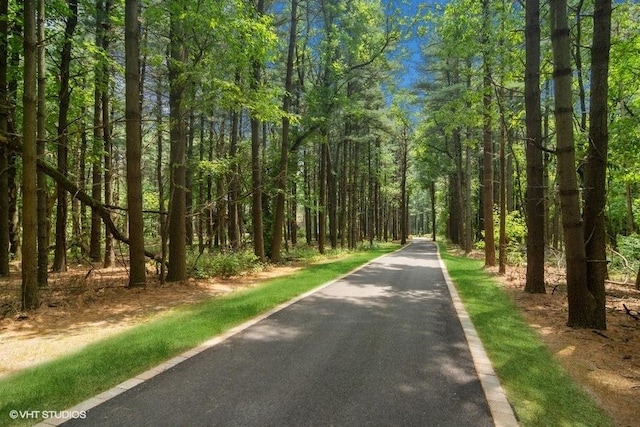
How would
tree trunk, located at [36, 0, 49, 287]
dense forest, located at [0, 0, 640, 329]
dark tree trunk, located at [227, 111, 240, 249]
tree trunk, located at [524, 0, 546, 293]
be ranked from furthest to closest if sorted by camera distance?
dark tree trunk, located at [227, 111, 240, 249]
tree trunk, located at [524, 0, 546, 293]
tree trunk, located at [36, 0, 49, 287]
dense forest, located at [0, 0, 640, 329]

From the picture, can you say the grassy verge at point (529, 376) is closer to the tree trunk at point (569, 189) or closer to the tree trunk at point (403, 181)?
the tree trunk at point (569, 189)

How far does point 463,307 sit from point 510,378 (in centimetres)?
428

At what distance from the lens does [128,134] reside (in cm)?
1008

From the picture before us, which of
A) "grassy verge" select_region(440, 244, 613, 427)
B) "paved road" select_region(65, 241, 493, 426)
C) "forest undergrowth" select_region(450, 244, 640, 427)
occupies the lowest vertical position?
"forest undergrowth" select_region(450, 244, 640, 427)

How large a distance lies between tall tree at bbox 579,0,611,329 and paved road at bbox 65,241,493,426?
7.67 ft

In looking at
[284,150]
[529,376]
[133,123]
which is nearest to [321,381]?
[529,376]

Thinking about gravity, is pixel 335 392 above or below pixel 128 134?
below

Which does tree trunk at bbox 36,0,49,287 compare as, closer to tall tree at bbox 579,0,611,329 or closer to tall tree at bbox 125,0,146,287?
tall tree at bbox 125,0,146,287

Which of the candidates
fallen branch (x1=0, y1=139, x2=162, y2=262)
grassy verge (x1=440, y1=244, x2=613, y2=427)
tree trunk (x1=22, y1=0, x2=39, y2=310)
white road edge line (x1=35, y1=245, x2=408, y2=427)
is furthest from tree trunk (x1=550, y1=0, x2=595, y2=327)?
fallen branch (x1=0, y1=139, x2=162, y2=262)

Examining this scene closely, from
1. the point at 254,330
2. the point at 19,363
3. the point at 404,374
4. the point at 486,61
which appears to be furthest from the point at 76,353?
the point at 486,61

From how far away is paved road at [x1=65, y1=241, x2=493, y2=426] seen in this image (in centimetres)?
367

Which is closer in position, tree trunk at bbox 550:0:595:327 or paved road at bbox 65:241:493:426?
paved road at bbox 65:241:493:426

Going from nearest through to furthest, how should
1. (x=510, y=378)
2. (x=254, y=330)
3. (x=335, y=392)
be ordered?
(x=335, y=392), (x=510, y=378), (x=254, y=330)

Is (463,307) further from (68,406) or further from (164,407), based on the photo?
(68,406)
